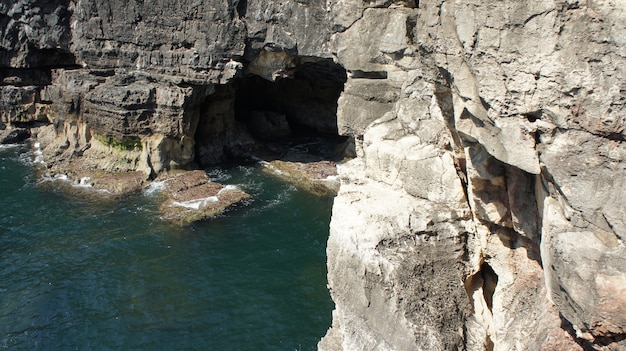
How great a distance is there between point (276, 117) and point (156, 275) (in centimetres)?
2309

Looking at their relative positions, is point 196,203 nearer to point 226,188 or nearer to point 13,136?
point 226,188

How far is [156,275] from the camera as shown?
2494 centimetres

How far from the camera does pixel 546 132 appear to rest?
7.77 m

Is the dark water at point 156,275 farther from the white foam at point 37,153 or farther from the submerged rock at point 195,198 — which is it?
the white foam at point 37,153

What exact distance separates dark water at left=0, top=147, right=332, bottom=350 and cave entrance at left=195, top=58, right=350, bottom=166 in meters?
7.28

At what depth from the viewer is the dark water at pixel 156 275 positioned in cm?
2097

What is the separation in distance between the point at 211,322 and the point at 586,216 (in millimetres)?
A: 16989

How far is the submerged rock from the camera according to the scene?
30.2 meters

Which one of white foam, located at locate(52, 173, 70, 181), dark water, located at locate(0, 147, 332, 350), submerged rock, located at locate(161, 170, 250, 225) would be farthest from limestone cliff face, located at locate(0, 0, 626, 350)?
white foam, located at locate(52, 173, 70, 181)

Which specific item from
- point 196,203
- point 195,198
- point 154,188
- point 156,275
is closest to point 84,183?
point 154,188

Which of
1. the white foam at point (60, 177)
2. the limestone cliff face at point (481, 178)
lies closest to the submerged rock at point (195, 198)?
the white foam at point (60, 177)

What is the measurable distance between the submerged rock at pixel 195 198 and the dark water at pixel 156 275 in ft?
2.59

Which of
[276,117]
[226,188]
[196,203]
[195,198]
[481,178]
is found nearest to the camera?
[481,178]

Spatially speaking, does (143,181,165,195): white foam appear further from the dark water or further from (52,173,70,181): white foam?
(52,173,70,181): white foam
